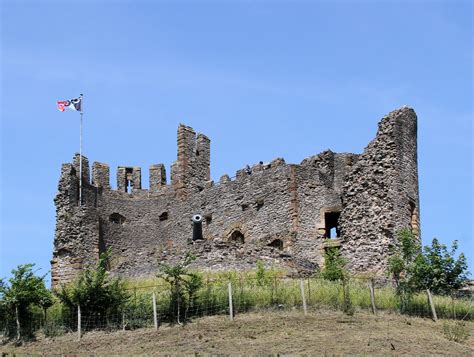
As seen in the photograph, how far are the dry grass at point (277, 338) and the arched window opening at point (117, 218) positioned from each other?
721 inches

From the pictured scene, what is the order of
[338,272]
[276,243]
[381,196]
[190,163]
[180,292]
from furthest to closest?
[190,163], [276,243], [381,196], [338,272], [180,292]

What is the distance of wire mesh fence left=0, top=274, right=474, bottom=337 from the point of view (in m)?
37.9

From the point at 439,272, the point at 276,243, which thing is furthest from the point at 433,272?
the point at 276,243

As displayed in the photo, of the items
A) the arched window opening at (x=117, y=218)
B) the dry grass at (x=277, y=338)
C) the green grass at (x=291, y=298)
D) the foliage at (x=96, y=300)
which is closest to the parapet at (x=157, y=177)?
the arched window opening at (x=117, y=218)

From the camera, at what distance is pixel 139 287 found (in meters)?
41.6

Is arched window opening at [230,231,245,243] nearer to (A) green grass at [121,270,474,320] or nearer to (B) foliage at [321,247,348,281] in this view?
(B) foliage at [321,247,348,281]

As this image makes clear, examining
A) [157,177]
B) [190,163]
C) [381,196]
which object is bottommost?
[381,196]

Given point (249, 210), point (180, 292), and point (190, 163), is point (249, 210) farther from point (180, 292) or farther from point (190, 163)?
point (180, 292)

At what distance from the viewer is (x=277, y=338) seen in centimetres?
3481

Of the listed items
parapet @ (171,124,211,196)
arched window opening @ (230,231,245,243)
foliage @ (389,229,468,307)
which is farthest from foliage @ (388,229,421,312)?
parapet @ (171,124,211,196)

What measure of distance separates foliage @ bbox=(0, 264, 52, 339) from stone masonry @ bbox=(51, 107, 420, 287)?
644cm

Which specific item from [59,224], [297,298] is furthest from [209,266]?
[59,224]

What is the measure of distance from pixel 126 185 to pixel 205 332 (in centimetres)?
2338

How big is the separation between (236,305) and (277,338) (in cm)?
343
